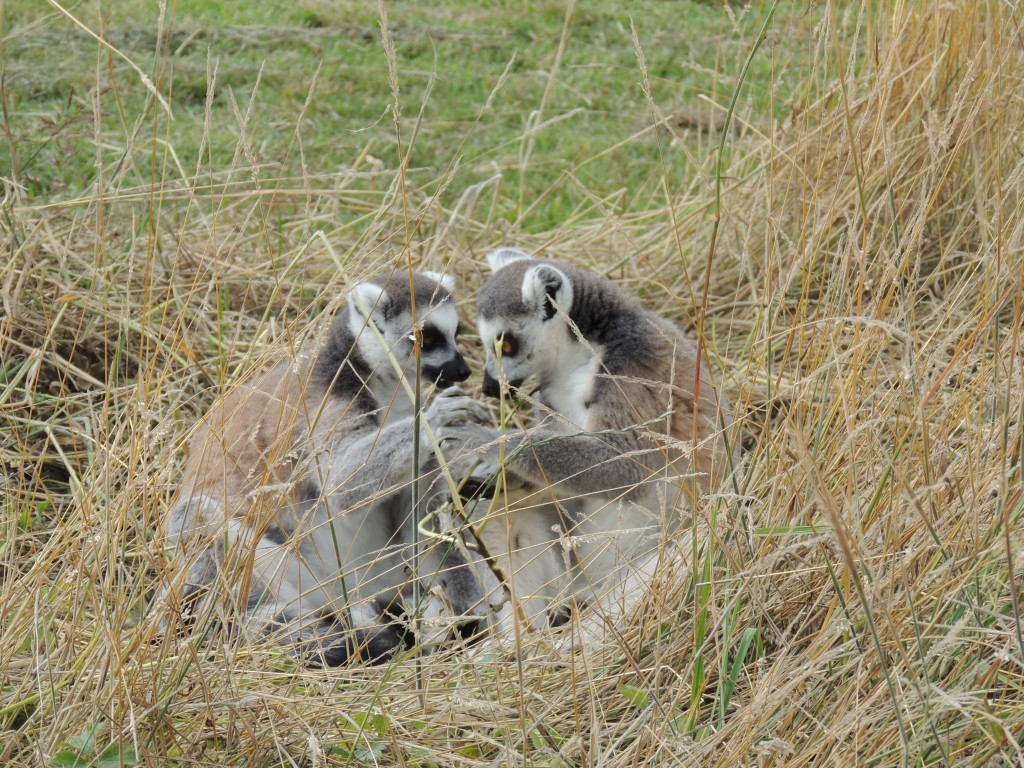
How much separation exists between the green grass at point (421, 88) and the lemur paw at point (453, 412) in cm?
197

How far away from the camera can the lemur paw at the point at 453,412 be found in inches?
148

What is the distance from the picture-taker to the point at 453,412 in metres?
3.74

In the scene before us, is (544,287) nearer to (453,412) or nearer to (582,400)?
(582,400)

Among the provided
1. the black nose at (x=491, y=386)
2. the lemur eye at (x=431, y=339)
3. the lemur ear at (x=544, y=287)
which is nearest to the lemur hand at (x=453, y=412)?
the black nose at (x=491, y=386)

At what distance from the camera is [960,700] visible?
1.88 metres

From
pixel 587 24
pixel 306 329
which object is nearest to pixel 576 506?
pixel 306 329

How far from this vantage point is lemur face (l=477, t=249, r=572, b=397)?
3963 mm

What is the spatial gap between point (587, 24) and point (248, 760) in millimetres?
6668

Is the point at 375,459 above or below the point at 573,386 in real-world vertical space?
below

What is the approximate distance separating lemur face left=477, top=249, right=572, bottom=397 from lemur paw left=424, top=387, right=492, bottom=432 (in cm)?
17

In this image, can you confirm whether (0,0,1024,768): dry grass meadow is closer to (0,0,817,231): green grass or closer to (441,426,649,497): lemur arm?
(441,426,649,497): lemur arm

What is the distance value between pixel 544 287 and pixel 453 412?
55cm

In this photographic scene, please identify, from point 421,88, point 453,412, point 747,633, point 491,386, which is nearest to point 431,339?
point 491,386

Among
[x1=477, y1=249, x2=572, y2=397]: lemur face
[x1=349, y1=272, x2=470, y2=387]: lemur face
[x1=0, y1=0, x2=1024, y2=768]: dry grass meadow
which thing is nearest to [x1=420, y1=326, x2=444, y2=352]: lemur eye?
[x1=349, y1=272, x2=470, y2=387]: lemur face
